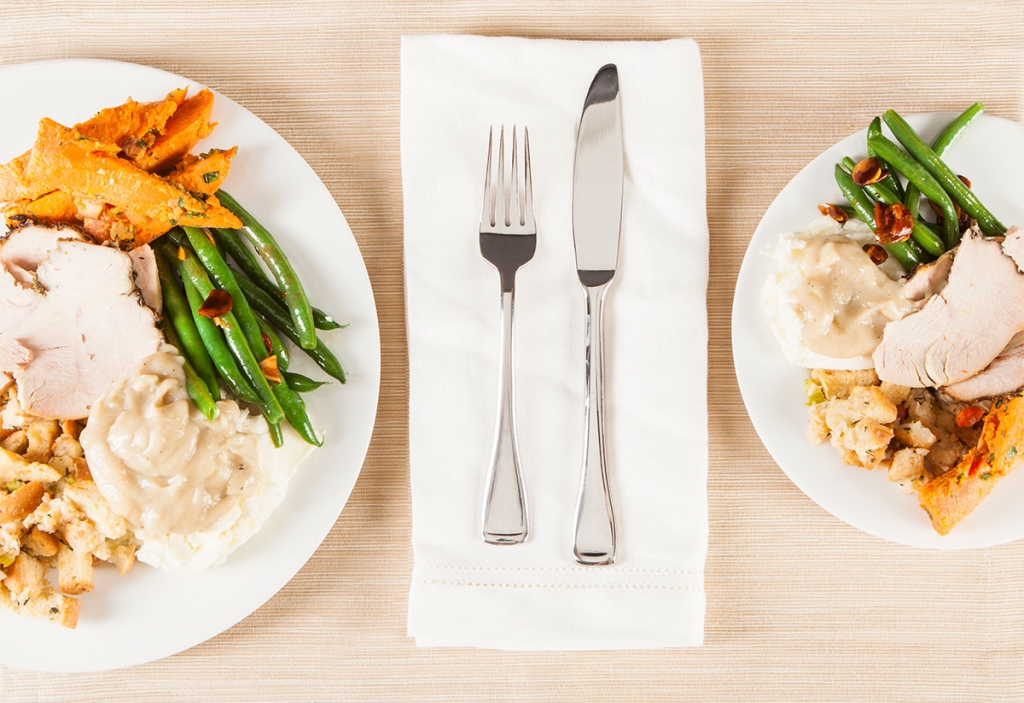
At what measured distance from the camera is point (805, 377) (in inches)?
89.0

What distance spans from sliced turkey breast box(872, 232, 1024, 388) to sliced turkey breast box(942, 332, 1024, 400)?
2 cm

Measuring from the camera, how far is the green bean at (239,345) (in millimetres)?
2104

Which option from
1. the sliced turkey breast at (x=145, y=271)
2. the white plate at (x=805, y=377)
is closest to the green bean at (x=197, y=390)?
the sliced turkey breast at (x=145, y=271)

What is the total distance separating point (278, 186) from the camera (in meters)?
2.24

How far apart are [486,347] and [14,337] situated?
1419 millimetres

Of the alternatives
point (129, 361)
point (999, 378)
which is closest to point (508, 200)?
point (129, 361)

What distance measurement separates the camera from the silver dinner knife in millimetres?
2295

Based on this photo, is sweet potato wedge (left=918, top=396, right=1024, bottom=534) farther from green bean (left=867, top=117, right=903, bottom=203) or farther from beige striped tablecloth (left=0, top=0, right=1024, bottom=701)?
green bean (left=867, top=117, right=903, bottom=203)

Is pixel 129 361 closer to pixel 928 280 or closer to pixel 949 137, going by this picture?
pixel 928 280

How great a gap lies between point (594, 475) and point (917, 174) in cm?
136

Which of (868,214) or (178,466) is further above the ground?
(868,214)

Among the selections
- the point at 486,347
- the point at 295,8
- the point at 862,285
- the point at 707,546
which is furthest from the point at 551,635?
the point at 295,8

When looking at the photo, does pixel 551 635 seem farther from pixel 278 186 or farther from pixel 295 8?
pixel 295 8

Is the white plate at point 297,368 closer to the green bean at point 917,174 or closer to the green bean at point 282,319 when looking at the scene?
the green bean at point 282,319
